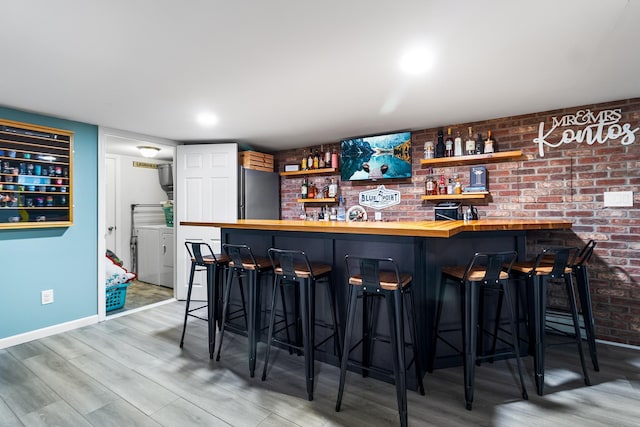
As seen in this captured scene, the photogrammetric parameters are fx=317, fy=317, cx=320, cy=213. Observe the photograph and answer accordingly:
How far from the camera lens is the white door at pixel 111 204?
17.0 feet

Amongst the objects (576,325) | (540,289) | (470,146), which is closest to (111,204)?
(470,146)

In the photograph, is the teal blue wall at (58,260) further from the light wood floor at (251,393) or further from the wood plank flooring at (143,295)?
the wood plank flooring at (143,295)

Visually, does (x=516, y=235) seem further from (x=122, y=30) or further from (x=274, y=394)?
(x=122, y=30)

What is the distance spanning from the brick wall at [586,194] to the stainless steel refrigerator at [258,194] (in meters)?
2.61

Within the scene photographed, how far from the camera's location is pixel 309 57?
1981 mm

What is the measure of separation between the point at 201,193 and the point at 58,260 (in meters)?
1.66

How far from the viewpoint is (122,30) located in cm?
166

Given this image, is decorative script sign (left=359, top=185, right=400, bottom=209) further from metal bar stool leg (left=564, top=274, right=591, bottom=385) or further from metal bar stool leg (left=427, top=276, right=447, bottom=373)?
metal bar stool leg (left=564, top=274, right=591, bottom=385)

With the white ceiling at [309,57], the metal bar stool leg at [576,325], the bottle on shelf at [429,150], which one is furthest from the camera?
the bottle on shelf at [429,150]

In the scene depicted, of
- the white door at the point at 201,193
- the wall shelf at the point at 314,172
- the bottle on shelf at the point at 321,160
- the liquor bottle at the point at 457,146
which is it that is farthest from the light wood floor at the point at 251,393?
the bottle on shelf at the point at 321,160

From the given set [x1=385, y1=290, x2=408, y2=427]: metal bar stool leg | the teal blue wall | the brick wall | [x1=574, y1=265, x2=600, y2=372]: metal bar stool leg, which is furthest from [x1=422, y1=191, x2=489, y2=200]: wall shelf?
the teal blue wall

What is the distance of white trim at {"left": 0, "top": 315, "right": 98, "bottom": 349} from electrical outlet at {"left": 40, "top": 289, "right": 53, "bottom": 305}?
0.25 meters

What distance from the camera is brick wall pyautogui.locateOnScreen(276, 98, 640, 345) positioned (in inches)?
110

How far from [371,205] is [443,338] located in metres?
2.04
